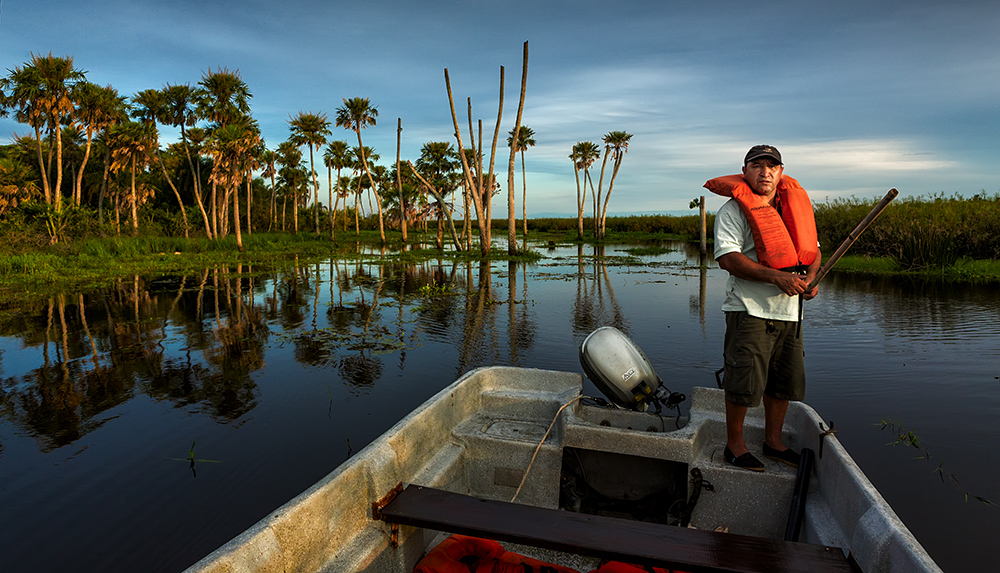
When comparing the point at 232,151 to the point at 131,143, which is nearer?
the point at 232,151

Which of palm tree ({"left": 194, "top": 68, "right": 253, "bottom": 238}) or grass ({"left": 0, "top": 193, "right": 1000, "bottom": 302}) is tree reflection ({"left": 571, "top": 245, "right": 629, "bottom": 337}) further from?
palm tree ({"left": 194, "top": 68, "right": 253, "bottom": 238})

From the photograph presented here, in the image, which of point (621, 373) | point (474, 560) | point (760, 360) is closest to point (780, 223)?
point (760, 360)

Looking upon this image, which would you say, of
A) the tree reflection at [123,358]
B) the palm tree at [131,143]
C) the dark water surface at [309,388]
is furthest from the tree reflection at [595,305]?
the palm tree at [131,143]

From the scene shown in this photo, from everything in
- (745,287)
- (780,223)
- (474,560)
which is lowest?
(474,560)

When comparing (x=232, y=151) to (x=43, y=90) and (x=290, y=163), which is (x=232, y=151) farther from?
(x=290, y=163)

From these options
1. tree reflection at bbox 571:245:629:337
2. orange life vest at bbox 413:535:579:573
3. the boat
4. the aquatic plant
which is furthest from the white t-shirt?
tree reflection at bbox 571:245:629:337

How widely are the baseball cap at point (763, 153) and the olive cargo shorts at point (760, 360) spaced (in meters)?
0.90

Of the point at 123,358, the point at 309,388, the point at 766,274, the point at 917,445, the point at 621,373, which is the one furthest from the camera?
the point at 123,358

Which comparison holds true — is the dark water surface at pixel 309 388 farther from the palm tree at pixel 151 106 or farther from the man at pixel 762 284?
the palm tree at pixel 151 106

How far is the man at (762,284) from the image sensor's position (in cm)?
311

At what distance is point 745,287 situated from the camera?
125 inches

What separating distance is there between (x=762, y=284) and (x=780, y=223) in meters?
0.36

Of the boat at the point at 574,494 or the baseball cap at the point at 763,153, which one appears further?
the baseball cap at the point at 763,153

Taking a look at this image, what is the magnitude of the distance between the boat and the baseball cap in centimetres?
155
